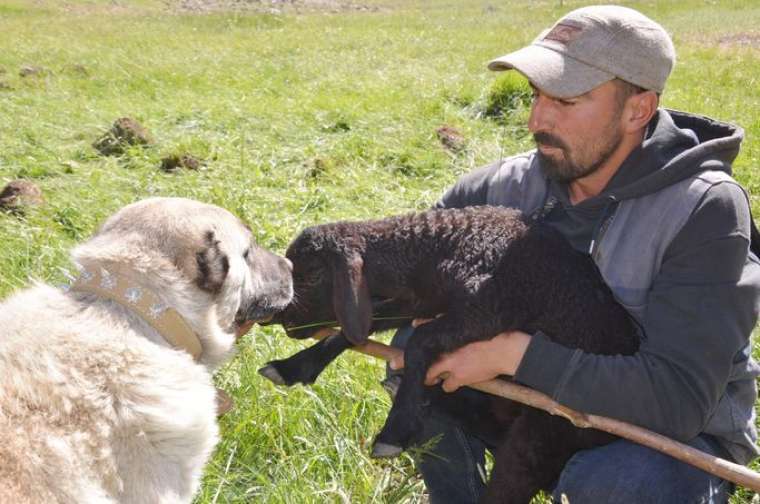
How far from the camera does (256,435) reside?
12.2 feet

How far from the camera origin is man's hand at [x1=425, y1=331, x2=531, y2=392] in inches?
123

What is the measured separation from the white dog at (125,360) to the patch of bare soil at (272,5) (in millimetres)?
37331

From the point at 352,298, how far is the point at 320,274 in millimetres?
404

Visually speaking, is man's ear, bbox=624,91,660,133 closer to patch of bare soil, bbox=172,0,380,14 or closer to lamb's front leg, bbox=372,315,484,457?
lamb's front leg, bbox=372,315,484,457

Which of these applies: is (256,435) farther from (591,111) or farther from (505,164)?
(591,111)

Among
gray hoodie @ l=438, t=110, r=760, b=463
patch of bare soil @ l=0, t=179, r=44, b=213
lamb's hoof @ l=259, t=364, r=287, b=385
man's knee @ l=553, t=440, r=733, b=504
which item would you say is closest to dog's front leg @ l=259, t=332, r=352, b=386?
lamb's hoof @ l=259, t=364, r=287, b=385

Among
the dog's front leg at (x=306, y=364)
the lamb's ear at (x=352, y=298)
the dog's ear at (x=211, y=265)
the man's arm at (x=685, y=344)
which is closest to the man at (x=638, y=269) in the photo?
the man's arm at (x=685, y=344)

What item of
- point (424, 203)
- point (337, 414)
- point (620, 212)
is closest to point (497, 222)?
Result: point (620, 212)

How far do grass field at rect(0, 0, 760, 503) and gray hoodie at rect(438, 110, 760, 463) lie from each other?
105 centimetres

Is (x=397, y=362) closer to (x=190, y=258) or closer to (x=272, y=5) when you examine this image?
(x=190, y=258)

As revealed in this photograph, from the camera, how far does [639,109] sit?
335cm

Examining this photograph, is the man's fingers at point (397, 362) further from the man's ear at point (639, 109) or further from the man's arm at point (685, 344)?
the man's ear at point (639, 109)

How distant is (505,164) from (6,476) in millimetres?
2832

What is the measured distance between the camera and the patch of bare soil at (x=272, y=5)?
39312 mm
